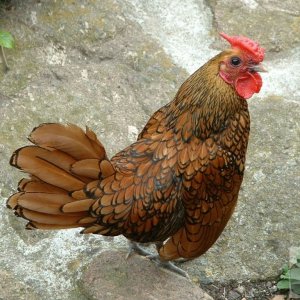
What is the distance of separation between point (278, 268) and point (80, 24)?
83.0 inches

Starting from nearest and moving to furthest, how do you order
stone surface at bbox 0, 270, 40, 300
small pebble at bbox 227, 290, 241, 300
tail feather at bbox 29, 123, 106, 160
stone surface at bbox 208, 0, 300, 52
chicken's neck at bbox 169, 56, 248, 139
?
tail feather at bbox 29, 123, 106, 160 < chicken's neck at bbox 169, 56, 248, 139 < stone surface at bbox 0, 270, 40, 300 < small pebble at bbox 227, 290, 241, 300 < stone surface at bbox 208, 0, 300, 52

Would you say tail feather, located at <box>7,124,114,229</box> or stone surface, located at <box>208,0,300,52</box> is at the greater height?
tail feather, located at <box>7,124,114,229</box>

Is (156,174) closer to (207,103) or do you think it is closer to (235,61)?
(207,103)

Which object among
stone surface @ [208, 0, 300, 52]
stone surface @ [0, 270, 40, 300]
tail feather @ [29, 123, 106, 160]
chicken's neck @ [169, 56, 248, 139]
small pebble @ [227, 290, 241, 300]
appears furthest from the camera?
stone surface @ [208, 0, 300, 52]

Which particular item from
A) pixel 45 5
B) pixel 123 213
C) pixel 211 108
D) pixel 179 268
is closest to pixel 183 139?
pixel 211 108

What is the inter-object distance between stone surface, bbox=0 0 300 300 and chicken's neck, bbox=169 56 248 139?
3.23ft

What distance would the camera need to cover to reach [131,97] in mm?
4738

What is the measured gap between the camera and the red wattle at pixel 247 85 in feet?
11.5

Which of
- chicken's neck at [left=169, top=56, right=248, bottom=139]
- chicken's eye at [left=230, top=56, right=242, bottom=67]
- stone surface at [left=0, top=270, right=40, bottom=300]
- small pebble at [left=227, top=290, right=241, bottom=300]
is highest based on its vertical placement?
chicken's eye at [left=230, top=56, right=242, bottom=67]

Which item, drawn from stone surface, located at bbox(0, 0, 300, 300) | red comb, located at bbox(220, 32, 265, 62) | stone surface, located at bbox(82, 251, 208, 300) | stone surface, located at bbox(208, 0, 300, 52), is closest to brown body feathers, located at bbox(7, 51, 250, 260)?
red comb, located at bbox(220, 32, 265, 62)

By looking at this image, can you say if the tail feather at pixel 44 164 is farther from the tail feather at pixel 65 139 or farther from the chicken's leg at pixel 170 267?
the chicken's leg at pixel 170 267

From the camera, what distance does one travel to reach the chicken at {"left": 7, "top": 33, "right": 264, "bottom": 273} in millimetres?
3305

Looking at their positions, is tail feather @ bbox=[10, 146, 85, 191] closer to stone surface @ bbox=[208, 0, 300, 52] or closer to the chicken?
the chicken

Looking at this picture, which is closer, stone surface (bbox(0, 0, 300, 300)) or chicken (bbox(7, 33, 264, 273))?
chicken (bbox(7, 33, 264, 273))
